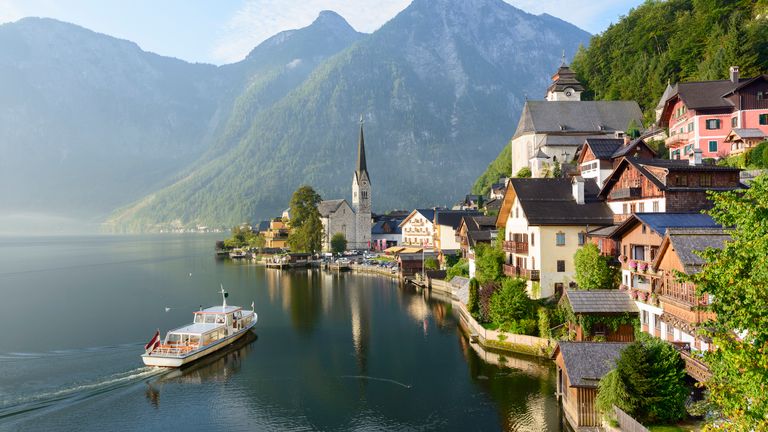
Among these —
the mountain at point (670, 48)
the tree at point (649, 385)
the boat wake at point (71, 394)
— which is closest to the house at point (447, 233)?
the mountain at point (670, 48)

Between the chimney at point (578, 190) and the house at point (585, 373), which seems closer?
the house at point (585, 373)

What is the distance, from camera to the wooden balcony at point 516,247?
4728 centimetres

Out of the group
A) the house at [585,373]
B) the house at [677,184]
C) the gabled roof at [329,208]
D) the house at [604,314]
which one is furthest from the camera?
the gabled roof at [329,208]

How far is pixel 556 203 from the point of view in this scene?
151 ft

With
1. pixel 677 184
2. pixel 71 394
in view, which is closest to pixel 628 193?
pixel 677 184

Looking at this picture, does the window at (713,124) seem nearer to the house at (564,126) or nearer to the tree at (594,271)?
the house at (564,126)

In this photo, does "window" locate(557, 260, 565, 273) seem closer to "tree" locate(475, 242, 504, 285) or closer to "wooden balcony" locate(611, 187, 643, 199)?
"wooden balcony" locate(611, 187, 643, 199)

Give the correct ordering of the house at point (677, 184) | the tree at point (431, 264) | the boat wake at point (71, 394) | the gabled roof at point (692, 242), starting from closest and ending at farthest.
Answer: the gabled roof at point (692, 242), the boat wake at point (71, 394), the house at point (677, 184), the tree at point (431, 264)

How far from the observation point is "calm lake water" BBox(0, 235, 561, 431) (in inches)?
1249

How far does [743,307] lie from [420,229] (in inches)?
4256

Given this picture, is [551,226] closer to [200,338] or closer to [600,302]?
[600,302]

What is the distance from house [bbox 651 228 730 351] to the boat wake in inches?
1411

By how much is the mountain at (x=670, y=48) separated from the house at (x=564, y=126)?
225 inches

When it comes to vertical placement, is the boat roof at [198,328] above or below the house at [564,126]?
below
